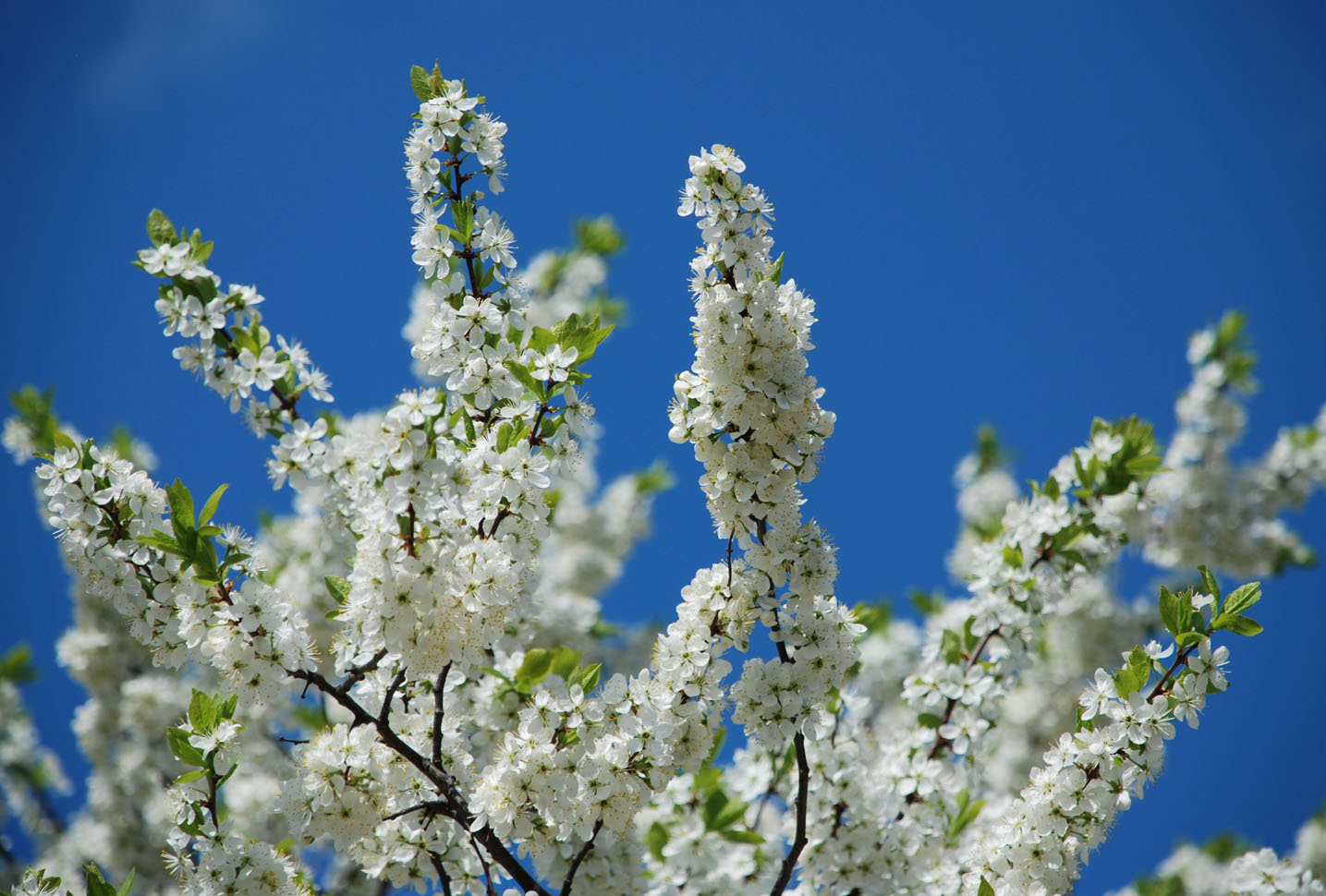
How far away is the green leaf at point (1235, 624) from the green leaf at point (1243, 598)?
A: 0.09 feet

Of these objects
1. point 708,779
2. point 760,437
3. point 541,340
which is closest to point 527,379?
point 541,340

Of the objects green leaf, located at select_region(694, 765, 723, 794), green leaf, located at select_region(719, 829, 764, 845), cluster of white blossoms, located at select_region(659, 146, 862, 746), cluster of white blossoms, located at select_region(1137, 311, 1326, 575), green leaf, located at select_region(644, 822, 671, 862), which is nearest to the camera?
cluster of white blossoms, located at select_region(659, 146, 862, 746)

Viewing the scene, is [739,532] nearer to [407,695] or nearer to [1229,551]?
[407,695]

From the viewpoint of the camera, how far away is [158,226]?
351 cm

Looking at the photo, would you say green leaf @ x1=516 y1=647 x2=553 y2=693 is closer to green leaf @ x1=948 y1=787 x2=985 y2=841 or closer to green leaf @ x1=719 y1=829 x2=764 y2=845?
Answer: green leaf @ x1=719 y1=829 x2=764 y2=845

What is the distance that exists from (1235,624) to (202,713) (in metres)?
3.86

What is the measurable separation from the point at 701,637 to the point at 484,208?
177 cm

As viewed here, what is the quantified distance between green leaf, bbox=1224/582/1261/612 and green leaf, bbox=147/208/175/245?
427cm

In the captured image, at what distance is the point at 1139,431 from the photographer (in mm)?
4738

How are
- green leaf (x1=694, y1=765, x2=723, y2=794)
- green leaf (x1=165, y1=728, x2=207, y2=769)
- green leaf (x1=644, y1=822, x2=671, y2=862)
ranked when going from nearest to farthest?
1. green leaf (x1=165, y1=728, x2=207, y2=769)
2. green leaf (x1=644, y1=822, x2=671, y2=862)
3. green leaf (x1=694, y1=765, x2=723, y2=794)

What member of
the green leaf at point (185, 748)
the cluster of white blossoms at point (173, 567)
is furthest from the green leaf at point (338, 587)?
the green leaf at point (185, 748)

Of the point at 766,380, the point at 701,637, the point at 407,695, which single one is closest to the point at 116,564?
the point at 407,695

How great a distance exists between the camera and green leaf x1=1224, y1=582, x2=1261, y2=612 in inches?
135

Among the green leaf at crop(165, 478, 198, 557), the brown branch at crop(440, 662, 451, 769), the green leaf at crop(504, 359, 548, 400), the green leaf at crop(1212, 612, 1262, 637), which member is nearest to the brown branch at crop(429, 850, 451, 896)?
the brown branch at crop(440, 662, 451, 769)
